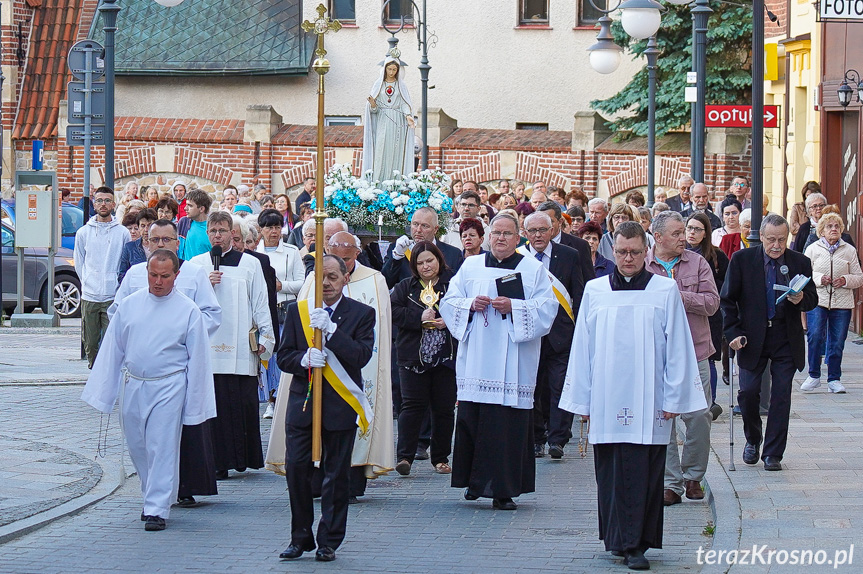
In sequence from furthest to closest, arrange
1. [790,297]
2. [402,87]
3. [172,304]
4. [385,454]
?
[402,87], [790,297], [385,454], [172,304]

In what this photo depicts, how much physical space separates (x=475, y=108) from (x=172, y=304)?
27430mm

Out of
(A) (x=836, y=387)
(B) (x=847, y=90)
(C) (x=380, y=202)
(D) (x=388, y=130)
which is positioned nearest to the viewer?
(C) (x=380, y=202)

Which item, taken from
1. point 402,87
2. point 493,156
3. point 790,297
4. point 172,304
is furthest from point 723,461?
point 493,156

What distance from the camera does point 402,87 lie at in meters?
16.2

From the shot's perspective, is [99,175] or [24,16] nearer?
[99,175]

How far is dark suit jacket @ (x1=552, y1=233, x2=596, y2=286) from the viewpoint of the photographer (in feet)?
41.0

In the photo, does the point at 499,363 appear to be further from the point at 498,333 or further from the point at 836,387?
the point at 836,387

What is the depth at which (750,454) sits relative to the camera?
36.1 ft

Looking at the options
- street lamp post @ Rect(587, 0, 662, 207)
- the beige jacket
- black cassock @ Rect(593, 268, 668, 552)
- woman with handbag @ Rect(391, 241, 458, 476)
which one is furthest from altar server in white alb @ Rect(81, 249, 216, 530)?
street lamp post @ Rect(587, 0, 662, 207)

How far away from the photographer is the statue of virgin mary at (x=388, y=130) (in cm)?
1600

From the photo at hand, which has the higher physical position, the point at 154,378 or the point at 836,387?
the point at 154,378

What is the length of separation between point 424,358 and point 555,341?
1396 millimetres

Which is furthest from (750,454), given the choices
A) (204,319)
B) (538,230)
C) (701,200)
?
(701,200)

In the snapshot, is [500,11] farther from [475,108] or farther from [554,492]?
[554,492]
